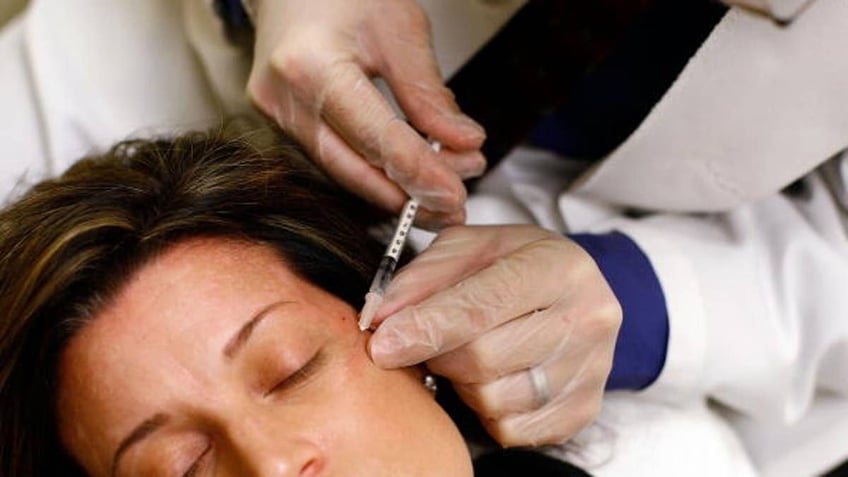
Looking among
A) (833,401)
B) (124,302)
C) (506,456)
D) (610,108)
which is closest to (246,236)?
(124,302)

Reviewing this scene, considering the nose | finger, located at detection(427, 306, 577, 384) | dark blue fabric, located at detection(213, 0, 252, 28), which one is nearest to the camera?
the nose

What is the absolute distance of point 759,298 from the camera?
1077 millimetres

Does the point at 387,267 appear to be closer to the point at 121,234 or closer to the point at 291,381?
the point at 291,381

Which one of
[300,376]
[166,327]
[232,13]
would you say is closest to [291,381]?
[300,376]

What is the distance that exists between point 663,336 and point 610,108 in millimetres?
278

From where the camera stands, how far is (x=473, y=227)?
979 millimetres

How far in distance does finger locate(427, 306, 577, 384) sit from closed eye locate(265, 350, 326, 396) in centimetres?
12

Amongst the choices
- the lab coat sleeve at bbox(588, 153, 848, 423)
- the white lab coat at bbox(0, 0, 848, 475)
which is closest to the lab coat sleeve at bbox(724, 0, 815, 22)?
the white lab coat at bbox(0, 0, 848, 475)

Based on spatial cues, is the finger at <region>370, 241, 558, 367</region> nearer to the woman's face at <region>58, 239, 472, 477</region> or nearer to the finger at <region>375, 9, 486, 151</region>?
the woman's face at <region>58, 239, 472, 477</region>

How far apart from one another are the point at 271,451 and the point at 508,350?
0.22 m

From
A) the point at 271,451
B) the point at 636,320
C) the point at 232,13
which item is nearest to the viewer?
the point at 271,451

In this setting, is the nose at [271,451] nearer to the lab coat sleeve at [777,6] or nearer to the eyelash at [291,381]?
the eyelash at [291,381]

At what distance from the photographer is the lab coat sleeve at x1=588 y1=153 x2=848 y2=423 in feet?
3.48

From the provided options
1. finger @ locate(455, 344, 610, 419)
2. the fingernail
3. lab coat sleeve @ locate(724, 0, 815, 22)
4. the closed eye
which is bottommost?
finger @ locate(455, 344, 610, 419)
